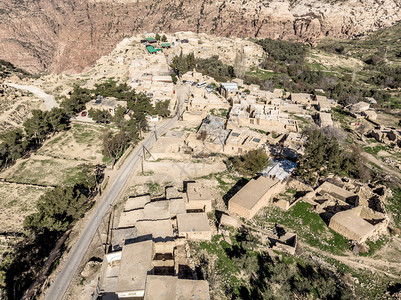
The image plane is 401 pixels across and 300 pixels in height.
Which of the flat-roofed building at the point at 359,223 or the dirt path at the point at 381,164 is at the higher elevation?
the flat-roofed building at the point at 359,223

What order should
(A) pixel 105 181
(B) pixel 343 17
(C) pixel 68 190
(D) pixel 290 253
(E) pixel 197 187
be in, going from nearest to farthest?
1. (D) pixel 290 253
2. (C) pixel 68 190
3. (E) pixel 197 187
4. (A) pixel 105 181
5. (B) pixel 343 17

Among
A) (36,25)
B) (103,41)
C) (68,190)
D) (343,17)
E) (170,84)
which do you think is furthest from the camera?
(36,25)

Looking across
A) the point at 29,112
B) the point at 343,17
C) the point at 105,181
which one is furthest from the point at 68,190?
the point at 343,17

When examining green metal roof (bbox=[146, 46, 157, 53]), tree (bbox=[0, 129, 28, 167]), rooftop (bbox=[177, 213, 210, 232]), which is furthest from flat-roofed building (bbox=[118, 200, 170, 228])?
green metal roof (bbox=[146, 46, 157, 53])

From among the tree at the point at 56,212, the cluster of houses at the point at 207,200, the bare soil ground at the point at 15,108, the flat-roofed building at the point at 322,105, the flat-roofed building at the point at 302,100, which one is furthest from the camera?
the flat-roofed building at the point at 302,100

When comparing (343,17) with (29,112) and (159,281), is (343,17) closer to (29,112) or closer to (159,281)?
(29,112)

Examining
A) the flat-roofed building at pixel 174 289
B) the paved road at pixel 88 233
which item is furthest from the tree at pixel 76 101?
the flat-roofed building at pixel 174 289

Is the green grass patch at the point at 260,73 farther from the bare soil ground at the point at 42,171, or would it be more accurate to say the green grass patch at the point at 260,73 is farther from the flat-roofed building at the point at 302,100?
the bare soil ground at the point at 42,171

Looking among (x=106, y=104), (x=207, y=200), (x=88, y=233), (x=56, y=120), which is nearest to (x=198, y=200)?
(x=207, y=200)

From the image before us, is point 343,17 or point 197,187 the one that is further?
point 343,17
